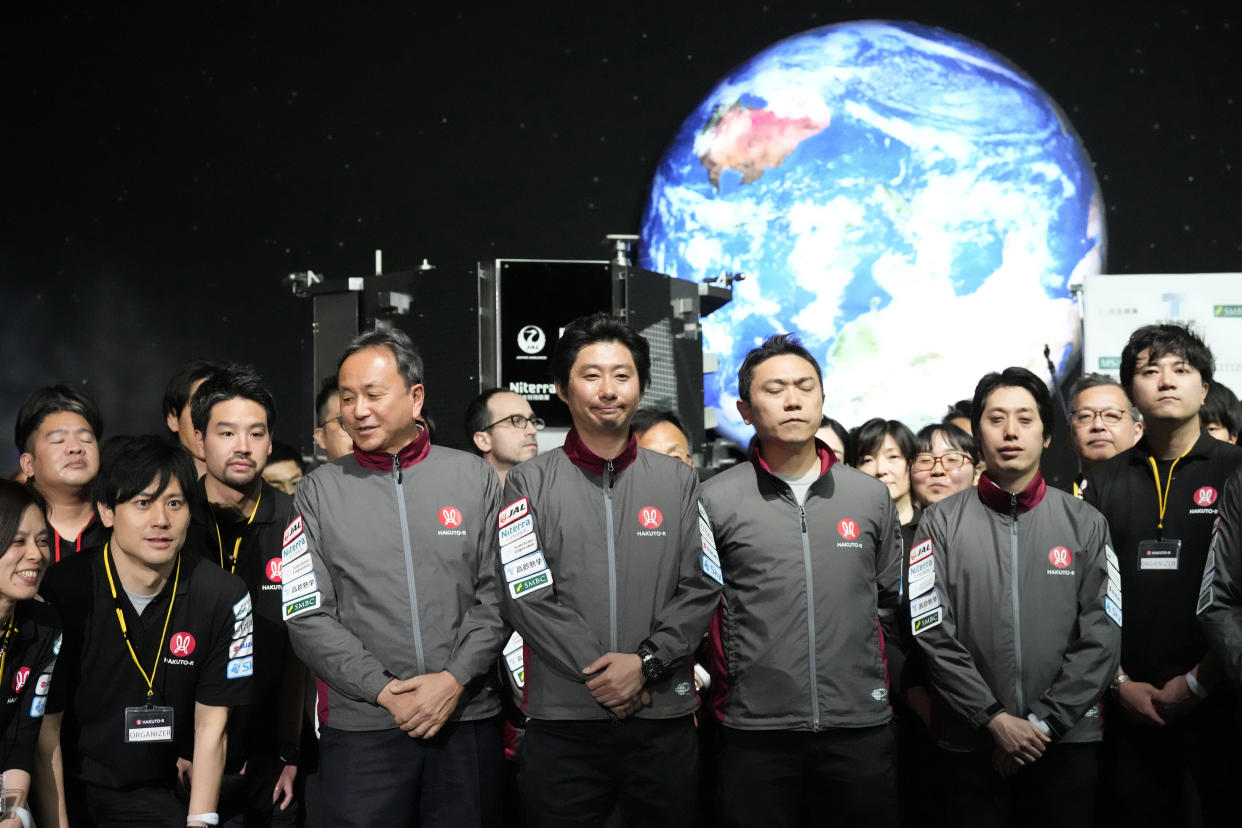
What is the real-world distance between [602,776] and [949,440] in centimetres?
203

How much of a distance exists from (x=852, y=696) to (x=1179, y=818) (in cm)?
108

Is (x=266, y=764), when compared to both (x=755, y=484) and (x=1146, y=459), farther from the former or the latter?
(x=1146, y=459)

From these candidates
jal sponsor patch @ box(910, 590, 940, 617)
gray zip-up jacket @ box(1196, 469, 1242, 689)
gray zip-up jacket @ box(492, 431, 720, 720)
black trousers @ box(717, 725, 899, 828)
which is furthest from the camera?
jal sponsor patch @ box(910, 590, 940, 617)

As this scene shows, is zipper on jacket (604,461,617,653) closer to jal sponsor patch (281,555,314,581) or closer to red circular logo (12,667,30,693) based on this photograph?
jal sponsor patch (281,555,314,581)

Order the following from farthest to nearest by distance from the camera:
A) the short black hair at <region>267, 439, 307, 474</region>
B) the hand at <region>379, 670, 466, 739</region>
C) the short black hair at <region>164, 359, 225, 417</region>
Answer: the short black hair at <region>267, 439, 307, 474</region> < the short black hair at <region>164, 359, 225, 417</region> < the hand at <region>379, 670, 466, 739</region>

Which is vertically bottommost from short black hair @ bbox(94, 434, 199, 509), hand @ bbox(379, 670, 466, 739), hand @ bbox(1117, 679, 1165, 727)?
hand @ bbox(1117, 679, 1165, 727)

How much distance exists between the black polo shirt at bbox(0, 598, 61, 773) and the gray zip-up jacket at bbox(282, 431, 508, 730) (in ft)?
1.82

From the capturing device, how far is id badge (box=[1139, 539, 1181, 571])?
9.43 feet

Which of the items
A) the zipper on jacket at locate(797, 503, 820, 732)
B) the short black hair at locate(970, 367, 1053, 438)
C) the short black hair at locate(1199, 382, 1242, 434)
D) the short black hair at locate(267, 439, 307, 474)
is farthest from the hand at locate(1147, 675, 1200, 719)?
the short black hair at locate(267, 439, 307, 474)

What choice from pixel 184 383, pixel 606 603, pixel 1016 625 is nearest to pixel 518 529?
pixel 606 603

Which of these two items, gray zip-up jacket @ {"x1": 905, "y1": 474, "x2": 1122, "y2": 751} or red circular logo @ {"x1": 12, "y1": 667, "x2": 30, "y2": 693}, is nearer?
red circular logo @ {"x1": 12, "y1": 667, "x2": 30, "y2": 693}

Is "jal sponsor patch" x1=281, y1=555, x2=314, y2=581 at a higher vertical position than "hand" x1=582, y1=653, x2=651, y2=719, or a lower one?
higher

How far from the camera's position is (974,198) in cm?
771

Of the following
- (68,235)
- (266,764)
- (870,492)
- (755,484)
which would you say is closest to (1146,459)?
Result: (870,492)
